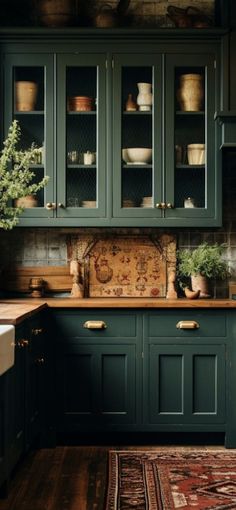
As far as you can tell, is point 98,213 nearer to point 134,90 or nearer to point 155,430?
point 134,90

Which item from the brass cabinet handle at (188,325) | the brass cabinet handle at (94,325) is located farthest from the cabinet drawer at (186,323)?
the brass cabinet handle at (94,325)

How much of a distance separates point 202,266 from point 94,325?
0.83m

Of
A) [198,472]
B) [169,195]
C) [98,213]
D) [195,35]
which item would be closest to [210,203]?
[169,195]

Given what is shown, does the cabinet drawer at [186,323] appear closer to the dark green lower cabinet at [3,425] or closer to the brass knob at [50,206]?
the brass knob at [50,206]

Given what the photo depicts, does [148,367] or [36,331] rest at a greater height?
[36,331]

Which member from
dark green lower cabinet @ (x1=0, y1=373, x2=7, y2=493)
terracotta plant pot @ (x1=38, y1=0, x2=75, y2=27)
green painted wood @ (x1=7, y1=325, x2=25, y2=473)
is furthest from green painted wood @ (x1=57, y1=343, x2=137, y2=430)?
terracotta plant pot @ (x1=38, y1=0, x2=75, y2=27)

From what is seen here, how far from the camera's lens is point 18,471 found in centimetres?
370

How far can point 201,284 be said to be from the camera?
4.61 meters

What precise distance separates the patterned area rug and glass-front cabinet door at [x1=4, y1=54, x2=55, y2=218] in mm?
1535

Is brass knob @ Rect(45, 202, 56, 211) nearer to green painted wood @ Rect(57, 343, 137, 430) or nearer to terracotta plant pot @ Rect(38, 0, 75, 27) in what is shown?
green painted wood @ Rect(57, 343, 137, 430)

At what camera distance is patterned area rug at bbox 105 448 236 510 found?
325 cm

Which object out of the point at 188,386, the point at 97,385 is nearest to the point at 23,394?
the point at 97,385

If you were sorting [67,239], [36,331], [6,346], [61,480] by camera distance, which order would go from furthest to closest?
[67,239], [36,331], [61,480], [6,346]

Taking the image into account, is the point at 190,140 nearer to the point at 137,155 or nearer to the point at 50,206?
the point at 137,155
